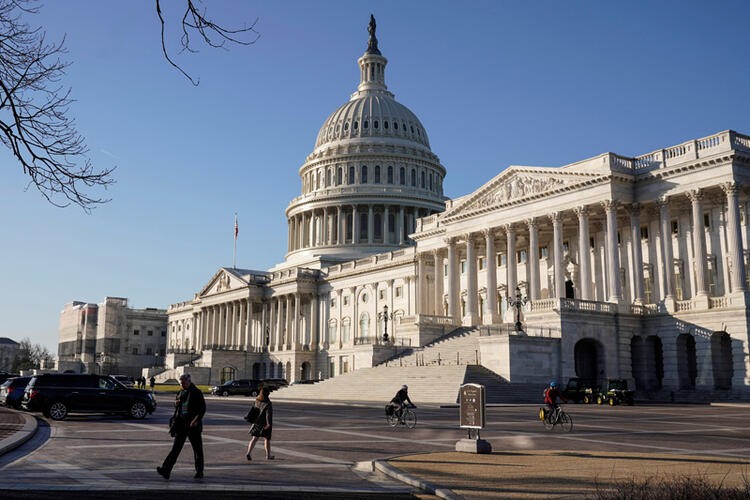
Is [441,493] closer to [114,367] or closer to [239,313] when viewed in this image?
[239,313]

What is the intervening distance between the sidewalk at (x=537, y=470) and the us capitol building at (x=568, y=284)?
37.6 m

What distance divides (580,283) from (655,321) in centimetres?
1002

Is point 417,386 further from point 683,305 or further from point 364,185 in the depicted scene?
point 364,185

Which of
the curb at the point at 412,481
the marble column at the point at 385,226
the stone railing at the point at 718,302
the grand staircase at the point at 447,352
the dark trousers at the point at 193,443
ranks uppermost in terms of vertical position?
the marble column at the point at 385,226

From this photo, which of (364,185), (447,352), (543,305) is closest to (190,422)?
(543,305)

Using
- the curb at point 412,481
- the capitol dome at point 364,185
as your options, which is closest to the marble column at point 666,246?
the curb at point 412,481

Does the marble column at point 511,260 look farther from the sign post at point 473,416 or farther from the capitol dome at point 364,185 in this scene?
the capitol dome at point 364,185

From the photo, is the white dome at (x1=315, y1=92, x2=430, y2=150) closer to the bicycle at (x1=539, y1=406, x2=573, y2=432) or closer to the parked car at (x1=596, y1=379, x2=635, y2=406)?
the parked car at (x1=596, y1=379, x2=635, y2=406)

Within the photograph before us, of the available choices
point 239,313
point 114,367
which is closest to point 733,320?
point 239,313

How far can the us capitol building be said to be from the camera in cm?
5603

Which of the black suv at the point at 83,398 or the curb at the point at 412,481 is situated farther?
the black suv at the point at 83,398

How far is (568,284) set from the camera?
70438 millimetres

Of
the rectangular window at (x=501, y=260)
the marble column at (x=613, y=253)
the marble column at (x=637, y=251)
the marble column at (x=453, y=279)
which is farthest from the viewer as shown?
the rectangular window at (x=501, y=260)

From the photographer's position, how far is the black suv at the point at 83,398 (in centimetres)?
3159
